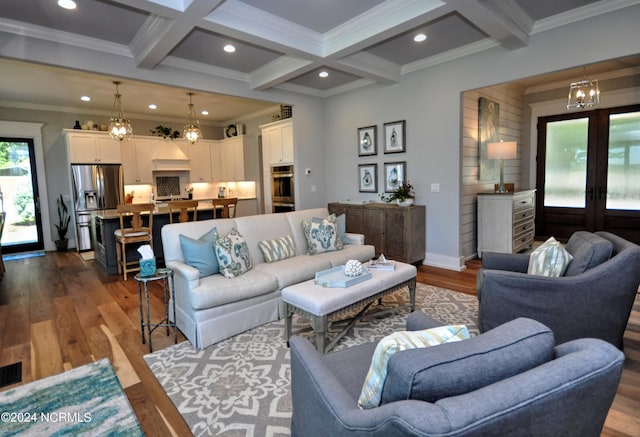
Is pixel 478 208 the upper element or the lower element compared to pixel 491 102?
lower

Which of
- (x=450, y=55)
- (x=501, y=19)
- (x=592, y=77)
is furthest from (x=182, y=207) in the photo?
(x=592, y=77)

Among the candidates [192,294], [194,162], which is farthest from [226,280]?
[194,162]

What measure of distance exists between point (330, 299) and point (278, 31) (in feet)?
9.55

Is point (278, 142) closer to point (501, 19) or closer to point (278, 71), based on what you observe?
point (278, 71)

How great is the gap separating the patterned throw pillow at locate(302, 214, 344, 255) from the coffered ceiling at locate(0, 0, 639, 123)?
2.04 metres

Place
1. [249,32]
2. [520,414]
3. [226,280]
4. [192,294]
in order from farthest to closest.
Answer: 1. [249,32]
2. [226,280]
3. [192,294]
4. [520,414]

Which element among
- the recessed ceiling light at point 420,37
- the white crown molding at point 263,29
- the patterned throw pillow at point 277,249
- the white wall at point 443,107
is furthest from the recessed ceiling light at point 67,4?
the white wall at point 443,107

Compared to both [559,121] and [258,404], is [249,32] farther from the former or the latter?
[559,121]

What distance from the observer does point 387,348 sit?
3.59ft

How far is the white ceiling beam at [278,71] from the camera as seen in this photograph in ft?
14.9

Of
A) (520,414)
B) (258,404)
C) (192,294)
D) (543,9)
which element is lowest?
(258,404)

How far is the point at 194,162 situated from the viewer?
28.0ft

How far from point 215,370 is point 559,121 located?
7102 millimetres

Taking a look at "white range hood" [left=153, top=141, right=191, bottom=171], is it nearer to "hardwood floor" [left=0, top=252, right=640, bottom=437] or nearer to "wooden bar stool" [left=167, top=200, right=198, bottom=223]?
"wooden bar stool" [left=167, top=200, right=198, bottom=223]
